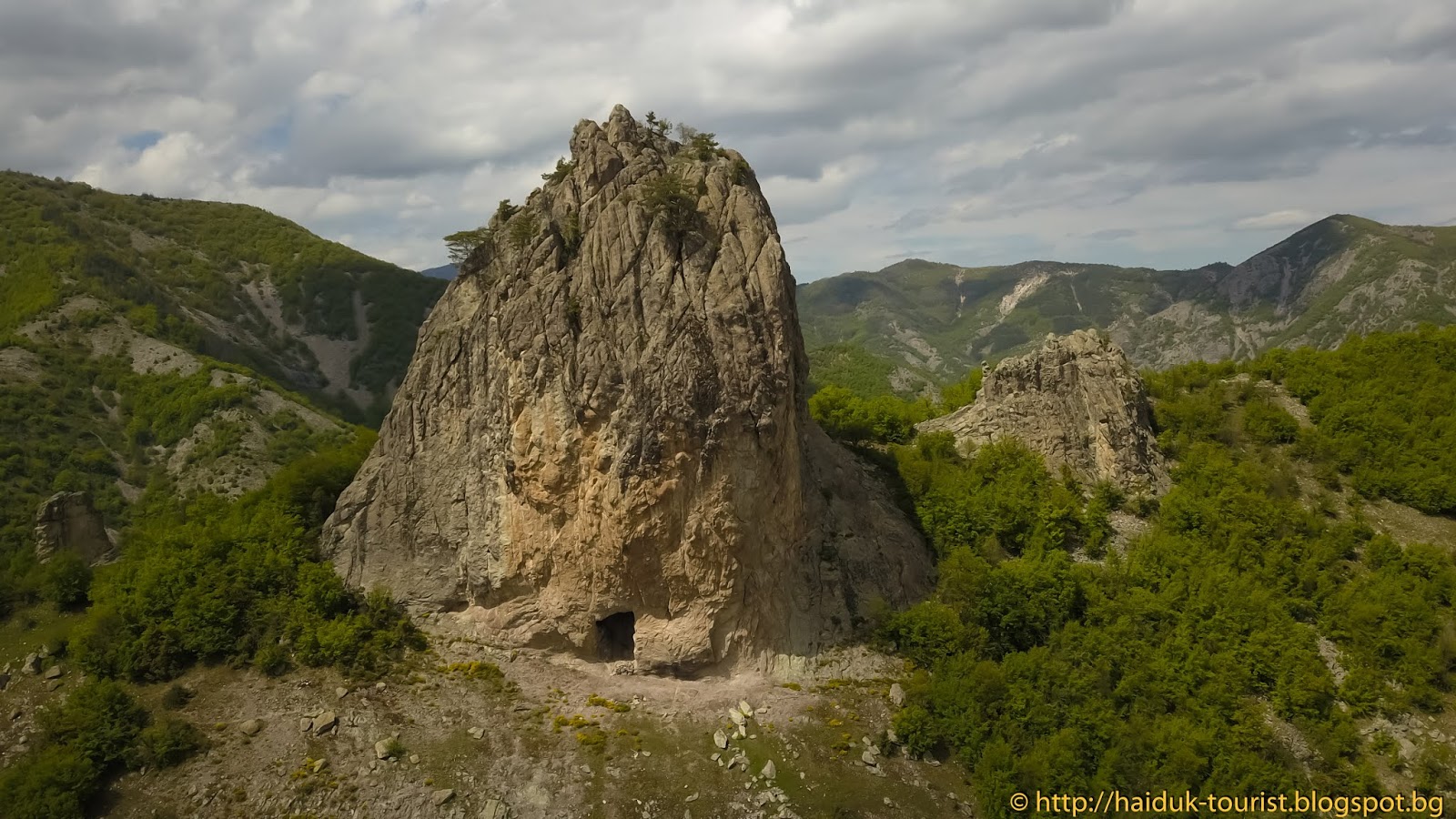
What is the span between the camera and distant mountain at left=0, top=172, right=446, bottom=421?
73.1 metres

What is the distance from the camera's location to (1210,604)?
3272 cm

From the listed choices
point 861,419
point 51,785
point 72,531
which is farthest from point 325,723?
point 861,419

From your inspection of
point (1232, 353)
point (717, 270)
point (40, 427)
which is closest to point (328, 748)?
point (717, 270)

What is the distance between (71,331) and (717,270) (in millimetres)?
67253

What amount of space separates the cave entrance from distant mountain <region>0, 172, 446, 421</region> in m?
62.0

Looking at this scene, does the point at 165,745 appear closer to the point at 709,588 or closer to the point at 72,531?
the point at 709,588

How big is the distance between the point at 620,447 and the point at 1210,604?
85.6 ft

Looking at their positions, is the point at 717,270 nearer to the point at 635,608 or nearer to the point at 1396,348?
the point at 635,608

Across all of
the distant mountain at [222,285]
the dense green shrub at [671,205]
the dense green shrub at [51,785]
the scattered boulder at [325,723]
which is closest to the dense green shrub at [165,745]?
the dense green shrub at [51,785]

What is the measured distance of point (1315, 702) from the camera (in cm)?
2917

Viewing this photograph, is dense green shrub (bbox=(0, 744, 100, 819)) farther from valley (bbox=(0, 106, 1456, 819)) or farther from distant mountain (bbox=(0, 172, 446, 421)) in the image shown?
distant mountain (bbox=(0, 172, 446, 421))

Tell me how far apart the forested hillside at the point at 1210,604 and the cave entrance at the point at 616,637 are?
11205mm

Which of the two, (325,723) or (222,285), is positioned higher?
(222,285)

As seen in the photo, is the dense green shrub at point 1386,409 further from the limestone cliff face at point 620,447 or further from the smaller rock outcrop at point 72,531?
the smaller rock outcrop at point 72,531
